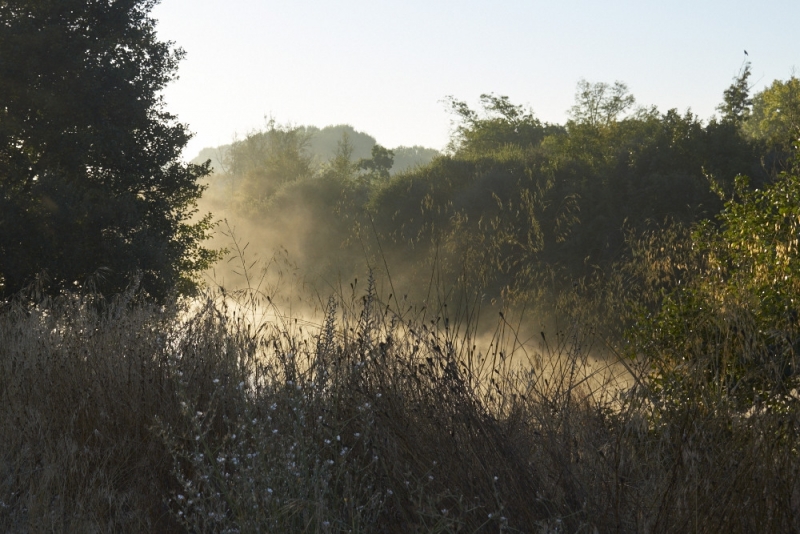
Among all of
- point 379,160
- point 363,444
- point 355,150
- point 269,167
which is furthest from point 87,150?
point 355,150

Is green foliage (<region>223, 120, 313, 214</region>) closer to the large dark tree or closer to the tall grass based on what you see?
the large dark tree

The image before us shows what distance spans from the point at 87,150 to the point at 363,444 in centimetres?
1664

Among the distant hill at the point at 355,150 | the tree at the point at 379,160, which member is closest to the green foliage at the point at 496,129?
the tree at the point at 379,160

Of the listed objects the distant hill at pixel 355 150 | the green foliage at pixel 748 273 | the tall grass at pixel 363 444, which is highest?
the distant hill at pixel 355 150

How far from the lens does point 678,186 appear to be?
904 inches

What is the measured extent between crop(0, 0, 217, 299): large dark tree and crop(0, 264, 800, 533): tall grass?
40.8ft

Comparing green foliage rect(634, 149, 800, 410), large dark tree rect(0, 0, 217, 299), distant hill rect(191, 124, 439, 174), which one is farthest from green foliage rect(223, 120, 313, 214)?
distant hill rect(191, 124, 439, 174)

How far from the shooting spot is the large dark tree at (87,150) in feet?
52.7

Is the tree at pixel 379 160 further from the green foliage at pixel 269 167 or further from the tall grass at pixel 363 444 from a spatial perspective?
the tall grass at pixel 363 444

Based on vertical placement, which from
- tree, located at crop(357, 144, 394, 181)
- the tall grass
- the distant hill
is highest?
the distant hill

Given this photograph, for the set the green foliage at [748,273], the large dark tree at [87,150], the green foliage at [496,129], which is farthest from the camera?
the green foliage at [496,129]

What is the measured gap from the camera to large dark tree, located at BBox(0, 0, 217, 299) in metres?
16.1

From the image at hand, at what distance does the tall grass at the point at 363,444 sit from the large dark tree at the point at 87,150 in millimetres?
12431

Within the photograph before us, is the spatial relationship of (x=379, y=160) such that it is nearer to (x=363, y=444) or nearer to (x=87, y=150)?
(x=87, y=150)
